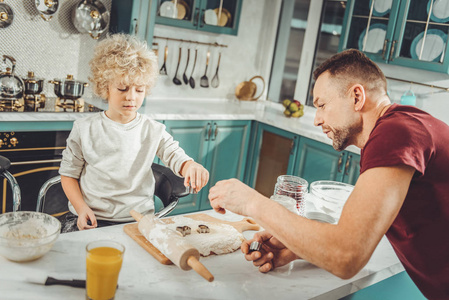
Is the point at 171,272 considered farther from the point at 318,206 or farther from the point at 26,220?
the point at 318,206

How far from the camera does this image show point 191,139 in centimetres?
328

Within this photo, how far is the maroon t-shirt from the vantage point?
103 centimetres

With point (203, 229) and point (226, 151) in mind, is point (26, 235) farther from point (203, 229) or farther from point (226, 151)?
point (226, 151)

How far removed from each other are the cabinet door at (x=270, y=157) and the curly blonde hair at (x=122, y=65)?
1.74 meters

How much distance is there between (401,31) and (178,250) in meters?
2.62

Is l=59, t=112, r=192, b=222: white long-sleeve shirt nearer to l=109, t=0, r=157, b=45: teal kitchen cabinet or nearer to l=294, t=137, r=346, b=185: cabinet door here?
l=109, t=0, r=157, b=45: teal kitchen cabinet

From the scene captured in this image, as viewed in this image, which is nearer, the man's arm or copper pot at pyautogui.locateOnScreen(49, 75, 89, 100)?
the man's arm

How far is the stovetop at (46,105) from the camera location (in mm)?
2555

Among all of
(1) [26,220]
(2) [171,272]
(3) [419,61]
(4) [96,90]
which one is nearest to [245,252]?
(2) [171,272]

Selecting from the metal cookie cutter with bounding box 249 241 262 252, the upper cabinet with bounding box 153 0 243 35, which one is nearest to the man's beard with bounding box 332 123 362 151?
the metal cookie cutter with bounding box 249 241 262 252

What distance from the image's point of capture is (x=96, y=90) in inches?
72.4

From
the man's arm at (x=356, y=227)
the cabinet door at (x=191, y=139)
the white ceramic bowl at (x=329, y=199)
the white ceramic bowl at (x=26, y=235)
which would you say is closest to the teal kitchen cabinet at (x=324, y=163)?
the cabinet door at (x=191, y=139)

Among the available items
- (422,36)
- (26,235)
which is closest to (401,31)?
(422,36)

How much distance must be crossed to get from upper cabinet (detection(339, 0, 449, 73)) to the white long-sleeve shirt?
198 cm
